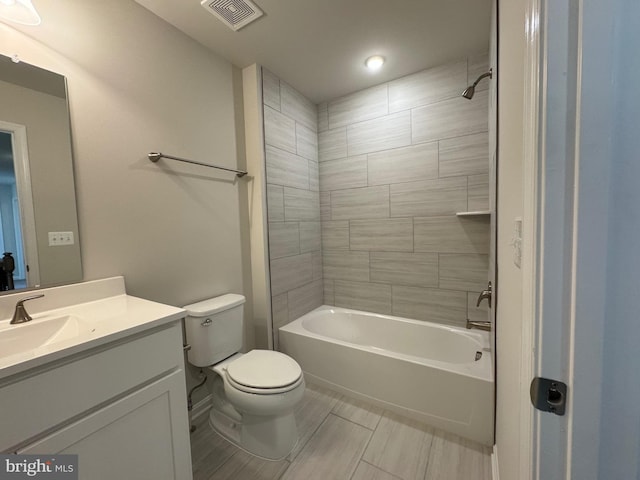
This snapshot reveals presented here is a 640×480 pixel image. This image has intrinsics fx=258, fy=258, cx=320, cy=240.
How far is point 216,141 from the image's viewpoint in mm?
1787

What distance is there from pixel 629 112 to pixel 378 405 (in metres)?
1.91

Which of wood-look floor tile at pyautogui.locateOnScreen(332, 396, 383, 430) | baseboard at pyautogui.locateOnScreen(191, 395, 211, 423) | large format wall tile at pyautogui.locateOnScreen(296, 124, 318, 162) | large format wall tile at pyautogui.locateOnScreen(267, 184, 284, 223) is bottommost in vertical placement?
wood-look floor tile at pyautogui.locateOnScreen(332, 396, 383, 430)

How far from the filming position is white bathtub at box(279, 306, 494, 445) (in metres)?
1.47

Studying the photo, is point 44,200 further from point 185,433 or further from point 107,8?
point 185,433

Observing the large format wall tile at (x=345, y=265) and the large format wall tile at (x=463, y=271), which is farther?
the large format wall tile at (x=345, y=265)

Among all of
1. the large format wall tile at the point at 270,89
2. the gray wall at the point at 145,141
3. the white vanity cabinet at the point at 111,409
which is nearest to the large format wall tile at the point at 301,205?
→ the gray wall at the point at 145,141

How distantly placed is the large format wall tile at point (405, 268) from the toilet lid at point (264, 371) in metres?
1.20

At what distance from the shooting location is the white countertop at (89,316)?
0.69 meters

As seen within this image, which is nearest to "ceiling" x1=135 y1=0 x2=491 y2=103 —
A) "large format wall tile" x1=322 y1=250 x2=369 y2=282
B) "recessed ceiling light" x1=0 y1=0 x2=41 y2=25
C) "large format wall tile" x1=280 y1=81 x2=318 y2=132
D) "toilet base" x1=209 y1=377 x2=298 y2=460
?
"large format wall tile" x1=280 y1=81 x2=318 y2=132

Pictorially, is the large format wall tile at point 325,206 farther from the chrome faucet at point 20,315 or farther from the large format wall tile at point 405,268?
the chrome faucet at point 20,315

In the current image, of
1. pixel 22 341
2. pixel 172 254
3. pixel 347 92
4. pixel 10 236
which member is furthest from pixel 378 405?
pixel 347 92

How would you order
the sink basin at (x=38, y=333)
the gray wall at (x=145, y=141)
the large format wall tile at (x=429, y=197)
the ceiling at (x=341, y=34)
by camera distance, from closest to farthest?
the sink basin at (x=38, y=333) → the gray wall at (x=145, y=141) → the ceiling at (x=341, y=34) → the large format wall tile at (x=429, y=197)

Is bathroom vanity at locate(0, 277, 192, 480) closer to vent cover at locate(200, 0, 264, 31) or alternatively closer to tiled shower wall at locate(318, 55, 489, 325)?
vent cover at locate(200, 0, 264, 31)

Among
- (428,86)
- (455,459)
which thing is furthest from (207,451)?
(428,86)
